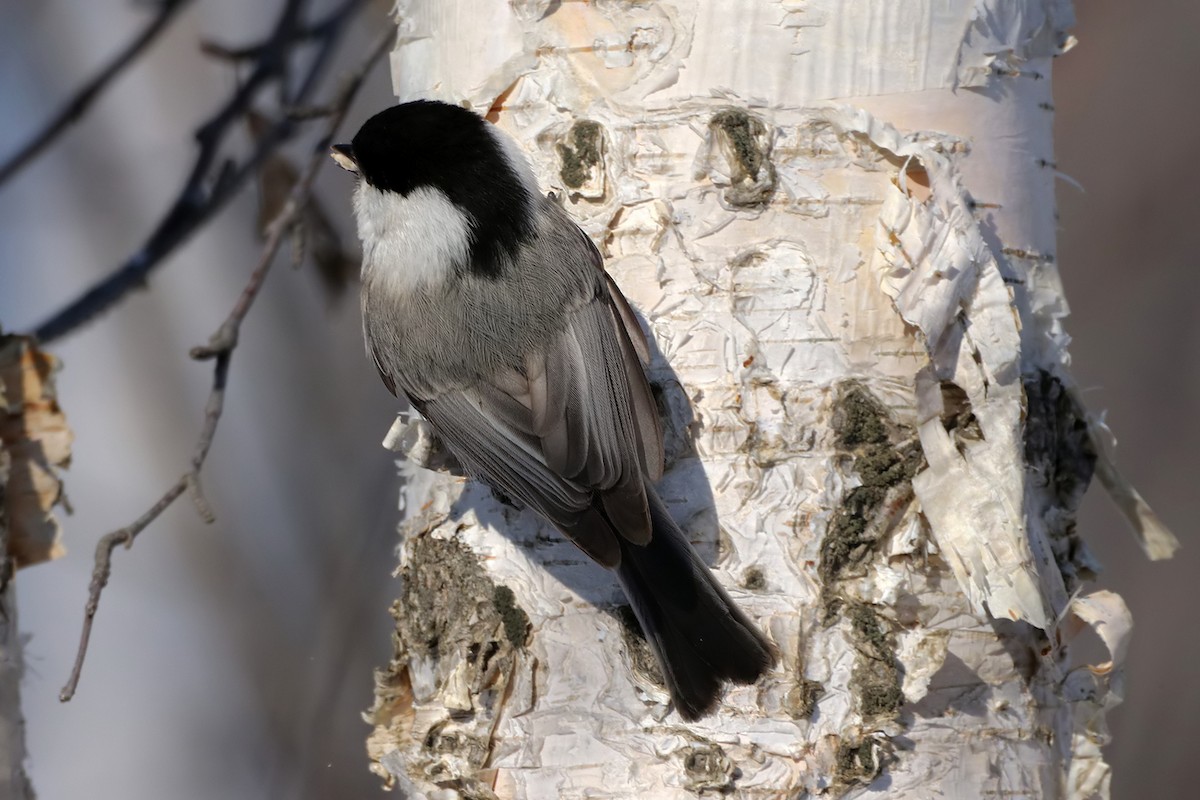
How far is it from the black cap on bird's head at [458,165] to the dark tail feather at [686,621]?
16.3 inches

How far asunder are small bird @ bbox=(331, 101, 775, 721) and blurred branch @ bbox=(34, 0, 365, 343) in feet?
1.52

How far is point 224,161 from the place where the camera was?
7.73ft

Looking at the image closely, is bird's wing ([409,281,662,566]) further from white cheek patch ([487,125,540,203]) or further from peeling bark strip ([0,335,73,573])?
peeling bark strip ([0,335,73,573])

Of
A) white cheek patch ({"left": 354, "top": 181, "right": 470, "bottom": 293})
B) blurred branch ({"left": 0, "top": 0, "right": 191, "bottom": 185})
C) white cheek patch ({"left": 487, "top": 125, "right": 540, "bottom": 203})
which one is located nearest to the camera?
white cheek patch ({"left": 487, "top": 125, "right": 540, "bottom": 203})

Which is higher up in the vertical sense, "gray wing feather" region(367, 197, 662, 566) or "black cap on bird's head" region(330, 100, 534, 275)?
"black cap on bird's head" region(330, 100, 534, 275)

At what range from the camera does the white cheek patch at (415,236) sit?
66.6 inches

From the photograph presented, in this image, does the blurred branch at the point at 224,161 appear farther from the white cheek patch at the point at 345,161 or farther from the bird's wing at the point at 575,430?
the bird's wing at the point at 575,430

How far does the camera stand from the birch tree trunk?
1.42 m

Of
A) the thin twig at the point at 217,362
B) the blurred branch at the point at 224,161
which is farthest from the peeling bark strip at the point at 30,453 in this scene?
the blurred branch at the point at 224,161

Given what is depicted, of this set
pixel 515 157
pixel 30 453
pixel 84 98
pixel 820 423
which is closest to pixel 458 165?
pixel 515 157

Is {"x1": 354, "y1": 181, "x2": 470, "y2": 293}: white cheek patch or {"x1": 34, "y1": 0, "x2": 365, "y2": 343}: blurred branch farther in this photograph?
{"x1": 34, "y1": 0, "x2": 365, "y2": 343}: blurred branch

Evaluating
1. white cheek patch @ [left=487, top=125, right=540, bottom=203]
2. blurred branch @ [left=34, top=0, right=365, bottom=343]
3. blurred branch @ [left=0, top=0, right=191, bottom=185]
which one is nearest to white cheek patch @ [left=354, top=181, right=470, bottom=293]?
white cheek patch @ [left=487, top=125, right=540, bottom=203]

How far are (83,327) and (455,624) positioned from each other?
Answer: 3.14ft

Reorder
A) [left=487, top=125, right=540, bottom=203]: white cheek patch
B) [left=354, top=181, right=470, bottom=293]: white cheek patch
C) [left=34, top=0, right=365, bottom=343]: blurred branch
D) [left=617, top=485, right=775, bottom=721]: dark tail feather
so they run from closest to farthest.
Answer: [left=617, top=485, right=775, bottom=721]: dark tail feather
[left=487, top=125, right=540, bottom=203]: white cheek patch
[left=354, top=181, right=470, bottom=293]: white cheek patch
[left=34, top=0, right=365, bottom=343]: blurred branch
